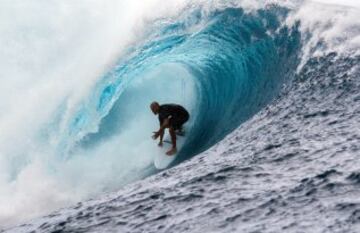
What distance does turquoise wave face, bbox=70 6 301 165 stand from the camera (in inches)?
458

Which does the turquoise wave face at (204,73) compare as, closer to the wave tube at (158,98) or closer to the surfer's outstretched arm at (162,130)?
the wave tube at (158,98)

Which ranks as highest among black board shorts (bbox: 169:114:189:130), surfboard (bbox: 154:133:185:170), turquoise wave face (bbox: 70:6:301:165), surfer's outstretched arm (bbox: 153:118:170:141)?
turquoise wave face (bbox: 70:6:301:165)

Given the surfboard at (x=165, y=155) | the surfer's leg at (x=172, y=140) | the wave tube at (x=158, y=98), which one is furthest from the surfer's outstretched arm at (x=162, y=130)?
the wave tube at (x=158, y=98)

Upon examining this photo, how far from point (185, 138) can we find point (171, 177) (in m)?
3.81

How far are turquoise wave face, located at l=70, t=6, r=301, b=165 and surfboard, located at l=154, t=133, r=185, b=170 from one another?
0.19m

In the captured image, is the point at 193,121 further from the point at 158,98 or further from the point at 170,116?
the point at 158,98

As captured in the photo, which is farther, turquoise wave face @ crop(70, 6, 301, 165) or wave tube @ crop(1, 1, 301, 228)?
→ turquoise wave face @ crop(70, 6, 301, 165)

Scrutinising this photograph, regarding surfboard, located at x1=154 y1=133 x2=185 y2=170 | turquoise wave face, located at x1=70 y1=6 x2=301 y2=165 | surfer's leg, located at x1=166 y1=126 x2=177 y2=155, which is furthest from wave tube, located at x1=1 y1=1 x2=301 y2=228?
surfer's leg, located at x1=166 y1=126 x2=177 y2=155

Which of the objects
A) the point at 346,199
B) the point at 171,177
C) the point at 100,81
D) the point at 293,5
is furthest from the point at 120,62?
the point at 346,199

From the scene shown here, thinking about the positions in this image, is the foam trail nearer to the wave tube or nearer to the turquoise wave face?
the wave tube

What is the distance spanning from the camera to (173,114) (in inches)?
448

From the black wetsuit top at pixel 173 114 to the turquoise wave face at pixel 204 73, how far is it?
53 cm

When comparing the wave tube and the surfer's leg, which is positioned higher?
the wave tube

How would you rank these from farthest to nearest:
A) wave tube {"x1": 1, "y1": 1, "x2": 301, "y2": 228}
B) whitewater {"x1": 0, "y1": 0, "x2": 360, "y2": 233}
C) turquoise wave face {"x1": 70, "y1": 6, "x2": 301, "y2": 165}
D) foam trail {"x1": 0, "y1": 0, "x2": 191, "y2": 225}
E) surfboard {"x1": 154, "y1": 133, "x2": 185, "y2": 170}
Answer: turquoise wave face {"x1": 70, "y1": 6, "x2": 301, "y2": 165}
wave tube {"x1": 1, "y1": 1, "x2": 301, "y2": 228}
foam trail {"x1": 0, "y1": 0, "x2": 191, "y2": 225}
surfboard {"x1": 154, "y1": 133, "x2": 185, "y2": 170}
whitewater {"x1": 0, "y1": 0, "x2": 360, "y2": 233}
